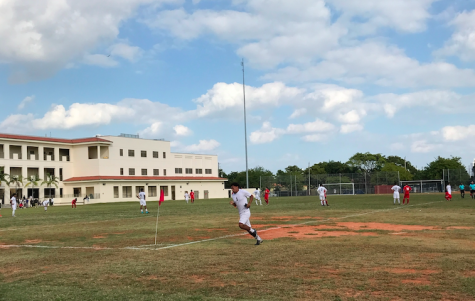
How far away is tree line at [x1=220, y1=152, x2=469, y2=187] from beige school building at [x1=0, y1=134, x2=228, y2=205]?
47741 millimetres

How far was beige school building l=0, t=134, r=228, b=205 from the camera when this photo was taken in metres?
78.1

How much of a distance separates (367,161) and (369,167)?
202cm

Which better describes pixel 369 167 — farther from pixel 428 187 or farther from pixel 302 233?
pixel 302 233

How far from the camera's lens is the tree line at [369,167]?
381 feet

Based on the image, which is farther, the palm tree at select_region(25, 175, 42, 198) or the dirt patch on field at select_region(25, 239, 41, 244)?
the palm tree at select_region(25, 175, 42, 198)

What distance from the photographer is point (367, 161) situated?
13750cm

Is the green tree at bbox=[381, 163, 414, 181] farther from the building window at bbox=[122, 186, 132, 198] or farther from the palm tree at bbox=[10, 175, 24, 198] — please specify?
the palm tree at bbox=[10, 175, 24, 198]

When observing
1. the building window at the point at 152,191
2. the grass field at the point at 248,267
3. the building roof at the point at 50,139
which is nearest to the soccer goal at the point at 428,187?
the building window at the point at 152,191

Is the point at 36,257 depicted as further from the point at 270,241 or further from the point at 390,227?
the point at 390,227

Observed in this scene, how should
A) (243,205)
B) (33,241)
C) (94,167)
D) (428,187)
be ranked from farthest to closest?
(428,187) → (94,167) → (33,241) → (243,205)

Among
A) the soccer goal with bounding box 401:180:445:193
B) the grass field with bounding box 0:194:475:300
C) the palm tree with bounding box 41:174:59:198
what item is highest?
the palm tree with bounding box 41:174:59:198

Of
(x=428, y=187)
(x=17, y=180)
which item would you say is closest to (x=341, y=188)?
(x=428, y=187)

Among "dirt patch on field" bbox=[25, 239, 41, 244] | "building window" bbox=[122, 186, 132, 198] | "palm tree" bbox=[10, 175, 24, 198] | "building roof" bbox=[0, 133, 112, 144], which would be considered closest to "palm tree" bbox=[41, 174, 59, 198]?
"palm tree" bbox=[10, 175, 24, 198]

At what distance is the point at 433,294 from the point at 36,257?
10.3m
